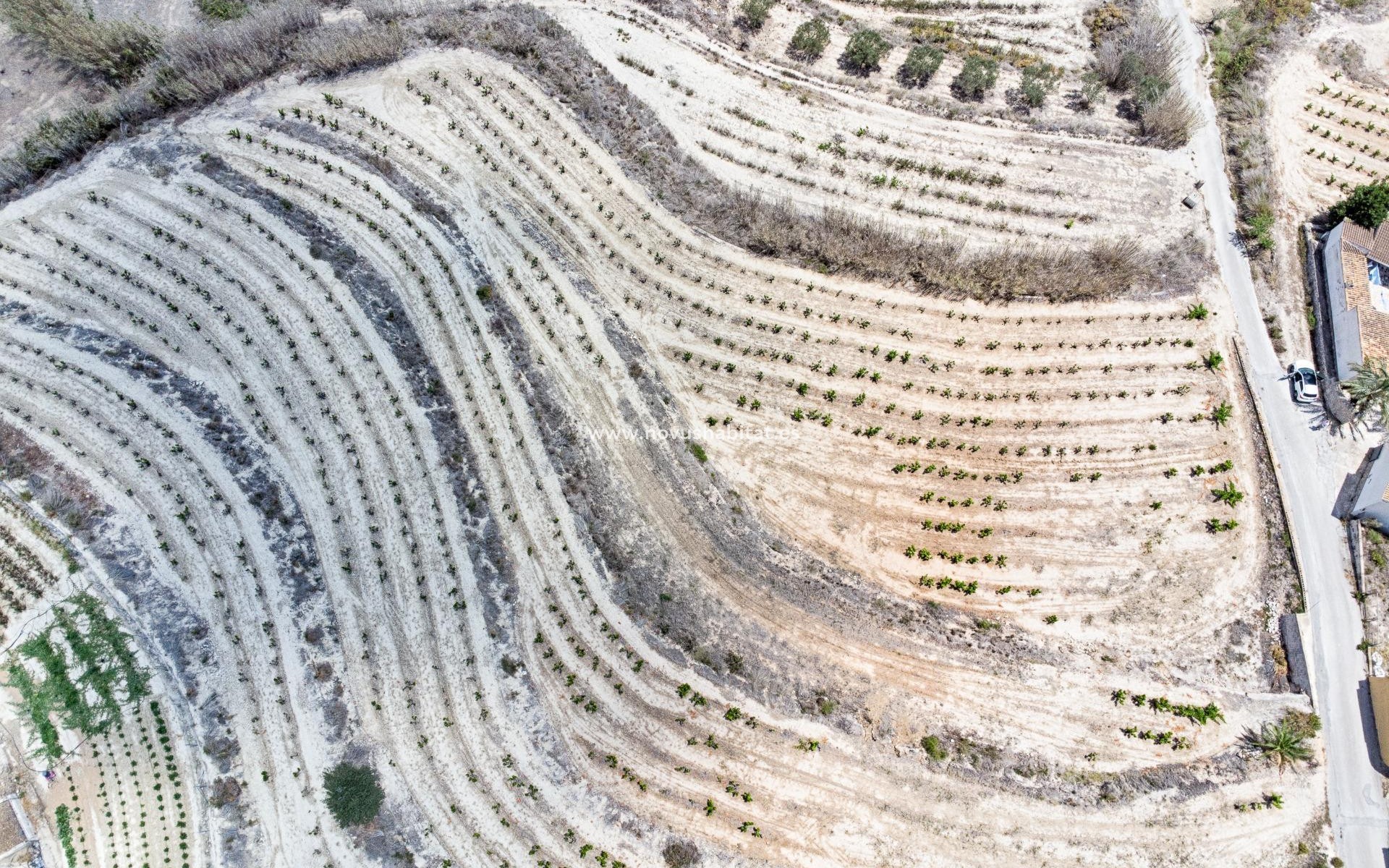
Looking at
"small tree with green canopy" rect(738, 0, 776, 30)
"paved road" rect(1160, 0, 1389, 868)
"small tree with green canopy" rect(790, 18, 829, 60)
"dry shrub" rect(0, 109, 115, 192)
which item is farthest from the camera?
"small tree with green canopy" rect(738, 0, 776, 30)

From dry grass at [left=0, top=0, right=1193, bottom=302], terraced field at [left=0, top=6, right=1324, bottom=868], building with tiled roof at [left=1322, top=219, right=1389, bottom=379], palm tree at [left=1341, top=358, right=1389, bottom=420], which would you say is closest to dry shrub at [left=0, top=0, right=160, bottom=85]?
dry grass at [left=0, top=0, right=1193, bottom=302]

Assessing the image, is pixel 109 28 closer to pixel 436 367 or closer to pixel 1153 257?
pixel 436 367

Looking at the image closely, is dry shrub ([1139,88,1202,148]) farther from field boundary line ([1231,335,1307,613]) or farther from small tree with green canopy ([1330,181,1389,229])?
field boundary line ([1231,335,1307,613])

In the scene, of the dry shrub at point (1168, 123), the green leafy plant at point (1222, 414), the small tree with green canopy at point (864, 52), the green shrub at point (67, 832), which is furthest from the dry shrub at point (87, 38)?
the green leafy plant at point (1222, 414)

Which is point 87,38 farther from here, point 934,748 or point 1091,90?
point 934,748

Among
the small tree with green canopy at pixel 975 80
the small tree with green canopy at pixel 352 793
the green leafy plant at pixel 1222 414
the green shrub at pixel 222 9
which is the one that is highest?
the green shrub at pixel 222 9

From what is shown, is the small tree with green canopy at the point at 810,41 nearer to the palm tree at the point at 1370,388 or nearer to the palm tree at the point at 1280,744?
the palm tree at the point at 1370,388
